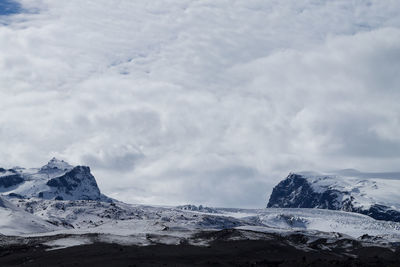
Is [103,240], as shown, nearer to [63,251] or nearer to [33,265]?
[63,251]

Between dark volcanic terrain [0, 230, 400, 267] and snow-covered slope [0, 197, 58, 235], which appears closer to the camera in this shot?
dark volcanic terrain [0, 230, 400, 267]

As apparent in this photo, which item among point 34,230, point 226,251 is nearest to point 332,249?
point 226,251

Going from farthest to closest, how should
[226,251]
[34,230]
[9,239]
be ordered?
[34,230] < [9,239] < [226,251]

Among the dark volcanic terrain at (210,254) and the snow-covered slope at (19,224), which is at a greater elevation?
the snow-covered slope at (19,224)

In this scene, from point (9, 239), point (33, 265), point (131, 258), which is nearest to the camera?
point (33, 265)

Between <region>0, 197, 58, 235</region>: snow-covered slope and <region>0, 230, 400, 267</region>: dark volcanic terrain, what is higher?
<region>0, 197, 58, 235</region>: snow-covered slope

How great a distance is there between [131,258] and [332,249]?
173 ft

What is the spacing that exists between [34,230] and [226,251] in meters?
76.4

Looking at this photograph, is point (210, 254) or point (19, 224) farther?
point (19, 224)

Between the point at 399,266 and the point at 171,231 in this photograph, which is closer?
the point at 399,266

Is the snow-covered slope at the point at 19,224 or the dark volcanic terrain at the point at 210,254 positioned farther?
the snow-covered slope at the point at 19,224

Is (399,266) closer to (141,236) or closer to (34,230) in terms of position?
(141,236)

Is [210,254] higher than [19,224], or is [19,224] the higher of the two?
[19,224]

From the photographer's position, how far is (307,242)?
14525 centimetres
